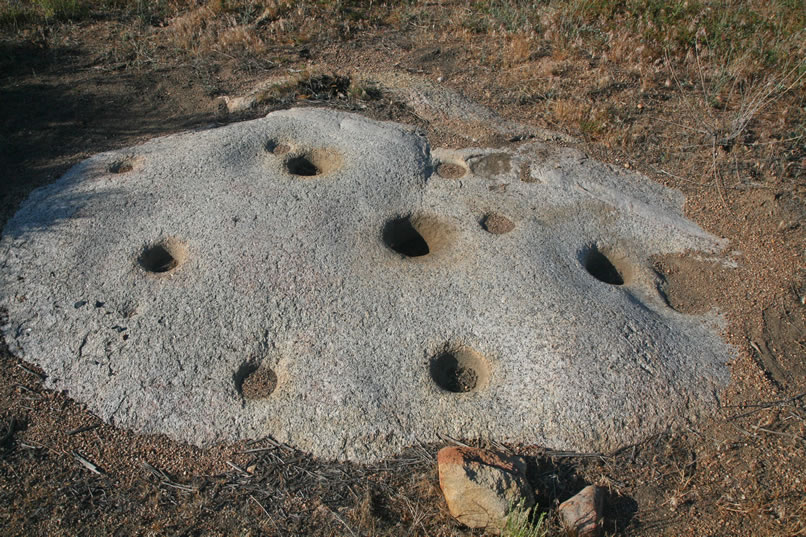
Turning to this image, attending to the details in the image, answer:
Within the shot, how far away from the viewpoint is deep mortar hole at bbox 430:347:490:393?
11.0 feet

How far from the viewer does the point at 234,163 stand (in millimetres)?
4527

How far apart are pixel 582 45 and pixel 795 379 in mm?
4148

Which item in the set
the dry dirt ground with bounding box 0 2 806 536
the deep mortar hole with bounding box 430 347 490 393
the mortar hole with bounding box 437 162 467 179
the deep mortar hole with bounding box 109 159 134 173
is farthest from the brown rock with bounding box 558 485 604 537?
the deep mortar hole with bounding box 109 159 134 173

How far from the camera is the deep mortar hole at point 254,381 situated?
325cm

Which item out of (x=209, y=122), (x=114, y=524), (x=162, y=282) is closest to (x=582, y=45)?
(x=209, y=122)

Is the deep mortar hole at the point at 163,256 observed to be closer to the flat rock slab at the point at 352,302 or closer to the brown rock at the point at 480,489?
the flat rock slab at the point at 352,302

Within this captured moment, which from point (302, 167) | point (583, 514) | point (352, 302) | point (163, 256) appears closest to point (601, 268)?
point (352, 302)

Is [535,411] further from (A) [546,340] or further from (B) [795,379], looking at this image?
(B) [795,379]

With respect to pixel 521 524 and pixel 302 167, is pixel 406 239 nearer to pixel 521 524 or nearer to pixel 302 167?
pixel 302 167

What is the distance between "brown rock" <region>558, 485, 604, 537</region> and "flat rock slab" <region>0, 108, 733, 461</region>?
0.32m

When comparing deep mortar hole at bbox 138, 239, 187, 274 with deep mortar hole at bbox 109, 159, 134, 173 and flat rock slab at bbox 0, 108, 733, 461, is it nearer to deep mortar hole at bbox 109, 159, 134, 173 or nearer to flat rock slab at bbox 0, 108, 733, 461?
flat rock slab at bbox 0, 108, 733, 461

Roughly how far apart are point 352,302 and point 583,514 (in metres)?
1.62

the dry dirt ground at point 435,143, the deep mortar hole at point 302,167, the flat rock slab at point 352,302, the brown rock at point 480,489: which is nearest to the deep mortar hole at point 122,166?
the flat rock slab at point 352,302

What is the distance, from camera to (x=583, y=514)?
8.99 ft
